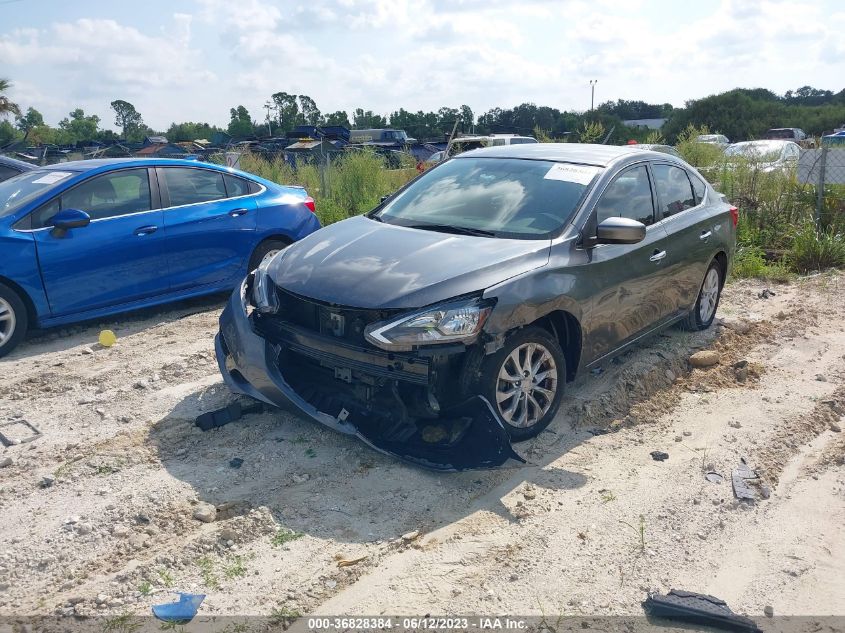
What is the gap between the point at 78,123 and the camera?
93.1 m

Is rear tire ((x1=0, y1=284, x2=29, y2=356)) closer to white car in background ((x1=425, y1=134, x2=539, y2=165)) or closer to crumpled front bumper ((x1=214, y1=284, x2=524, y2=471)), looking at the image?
crumpled front bumper ((x1=214, y1=284, x2=524, y2=471))

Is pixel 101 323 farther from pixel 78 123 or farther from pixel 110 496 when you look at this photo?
pixel 78 123

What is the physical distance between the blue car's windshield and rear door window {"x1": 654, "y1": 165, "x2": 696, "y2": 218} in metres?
5.21

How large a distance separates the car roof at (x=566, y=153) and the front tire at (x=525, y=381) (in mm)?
1566

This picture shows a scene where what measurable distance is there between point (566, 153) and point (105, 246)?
4.15 metres

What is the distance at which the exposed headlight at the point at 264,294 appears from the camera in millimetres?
4555

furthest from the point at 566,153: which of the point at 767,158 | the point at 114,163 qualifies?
the point at 767,158

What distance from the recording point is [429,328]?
4008 mm

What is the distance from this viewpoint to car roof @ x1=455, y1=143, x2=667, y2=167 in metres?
5.47

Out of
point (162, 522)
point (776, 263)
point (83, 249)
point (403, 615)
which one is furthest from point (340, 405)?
point (776, 263)

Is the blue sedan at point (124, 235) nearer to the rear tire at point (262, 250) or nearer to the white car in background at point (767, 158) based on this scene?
the rear tire at point (262, 250)

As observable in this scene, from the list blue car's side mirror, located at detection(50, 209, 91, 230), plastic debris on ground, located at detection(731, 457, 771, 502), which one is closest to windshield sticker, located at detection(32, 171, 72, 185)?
blue car's side mirror, located at detection(50, 209, 91, 230)

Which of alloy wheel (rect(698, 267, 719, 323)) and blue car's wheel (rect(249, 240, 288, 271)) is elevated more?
blue car's wheel (rect(249, 240, 288, 271))

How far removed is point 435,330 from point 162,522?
1.67 m
